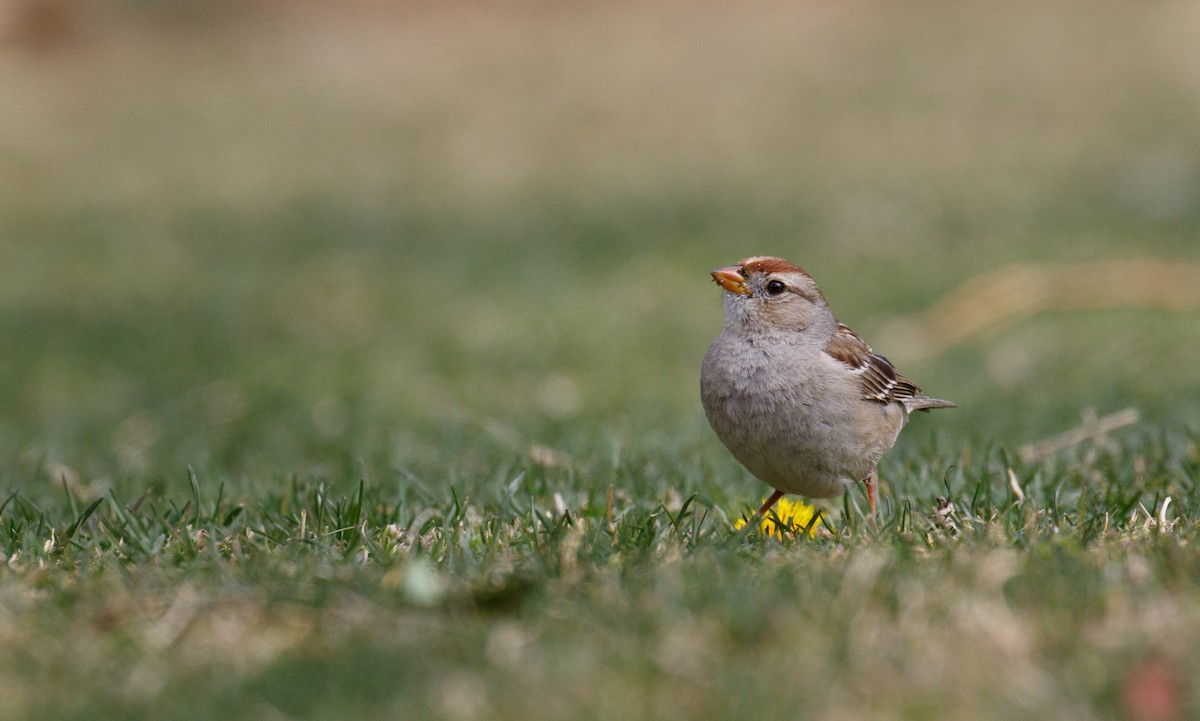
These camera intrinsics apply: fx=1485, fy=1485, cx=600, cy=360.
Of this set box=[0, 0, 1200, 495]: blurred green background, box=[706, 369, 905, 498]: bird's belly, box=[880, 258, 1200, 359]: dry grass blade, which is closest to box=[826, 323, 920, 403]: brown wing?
box=[706, 369, 905, 498]: bird's belly

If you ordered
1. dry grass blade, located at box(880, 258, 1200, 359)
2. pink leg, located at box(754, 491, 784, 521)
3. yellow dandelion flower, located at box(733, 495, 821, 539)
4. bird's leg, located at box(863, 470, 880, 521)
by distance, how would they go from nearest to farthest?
yellow dandelion flower, located at box(733, 495, 821, 539)
pink leg, located at box(754, 491, 784, 521)
bird's leg, located at box(863, 470, 880, 521)
dry grass blade, located at box(880, 258, 1200, 359)

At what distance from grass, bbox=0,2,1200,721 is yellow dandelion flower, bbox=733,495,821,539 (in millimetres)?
93

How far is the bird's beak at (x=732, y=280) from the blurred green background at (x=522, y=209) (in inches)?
35.5

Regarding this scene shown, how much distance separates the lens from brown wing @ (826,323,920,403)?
5336mm

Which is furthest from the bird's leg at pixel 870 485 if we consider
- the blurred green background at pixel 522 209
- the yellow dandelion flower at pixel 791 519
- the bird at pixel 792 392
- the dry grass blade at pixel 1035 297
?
the dry grass blade at pixel 1035 297

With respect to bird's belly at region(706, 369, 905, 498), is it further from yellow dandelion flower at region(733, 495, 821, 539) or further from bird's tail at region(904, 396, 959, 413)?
bird's tail at region(904, 396, 959, 413)

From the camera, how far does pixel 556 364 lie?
29.3 feet

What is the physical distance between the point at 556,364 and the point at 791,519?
4.41m

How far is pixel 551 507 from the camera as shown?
504 cm

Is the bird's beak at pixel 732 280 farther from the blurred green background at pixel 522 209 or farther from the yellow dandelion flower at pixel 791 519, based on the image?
the blurred green background at pixel 522 209

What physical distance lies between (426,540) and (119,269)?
27.2 ft

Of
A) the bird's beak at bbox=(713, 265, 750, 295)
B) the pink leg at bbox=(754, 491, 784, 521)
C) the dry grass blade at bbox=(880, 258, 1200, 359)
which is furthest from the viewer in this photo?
the dry grass blade at bbox=(880, 258, 1200, 359)

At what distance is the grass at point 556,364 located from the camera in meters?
3.21

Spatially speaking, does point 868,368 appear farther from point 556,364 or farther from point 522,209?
point 522,209
